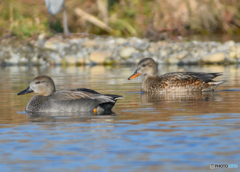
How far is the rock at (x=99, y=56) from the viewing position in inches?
1047

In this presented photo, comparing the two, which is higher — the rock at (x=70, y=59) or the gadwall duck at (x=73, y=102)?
the rock at (x=70, y=59)

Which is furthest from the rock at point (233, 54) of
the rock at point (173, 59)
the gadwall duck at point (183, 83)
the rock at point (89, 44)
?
the gadwall duck at point (183, 83)

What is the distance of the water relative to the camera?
21.9 ft

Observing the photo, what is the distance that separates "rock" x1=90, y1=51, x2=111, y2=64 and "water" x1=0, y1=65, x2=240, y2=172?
547 inches

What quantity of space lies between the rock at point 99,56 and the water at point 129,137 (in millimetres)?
13901

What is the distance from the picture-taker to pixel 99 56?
1050 inches

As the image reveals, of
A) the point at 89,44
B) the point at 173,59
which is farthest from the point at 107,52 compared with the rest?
the point at 173,59

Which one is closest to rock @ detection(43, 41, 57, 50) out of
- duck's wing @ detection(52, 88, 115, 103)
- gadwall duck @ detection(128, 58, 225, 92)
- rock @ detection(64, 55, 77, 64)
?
rock @ detection(64, 55, 77, 64)

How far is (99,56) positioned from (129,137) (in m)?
18.7

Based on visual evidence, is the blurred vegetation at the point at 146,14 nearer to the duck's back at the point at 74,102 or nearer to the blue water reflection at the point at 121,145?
the duck's back at the point at 74,102

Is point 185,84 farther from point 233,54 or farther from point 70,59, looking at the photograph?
point 70,59

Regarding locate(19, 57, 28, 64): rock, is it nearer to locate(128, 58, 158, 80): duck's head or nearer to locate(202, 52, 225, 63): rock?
locate(202, 52, 225, 63): rock

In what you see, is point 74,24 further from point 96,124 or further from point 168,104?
point 96,124

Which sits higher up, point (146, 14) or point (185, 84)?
point (146, 14)
